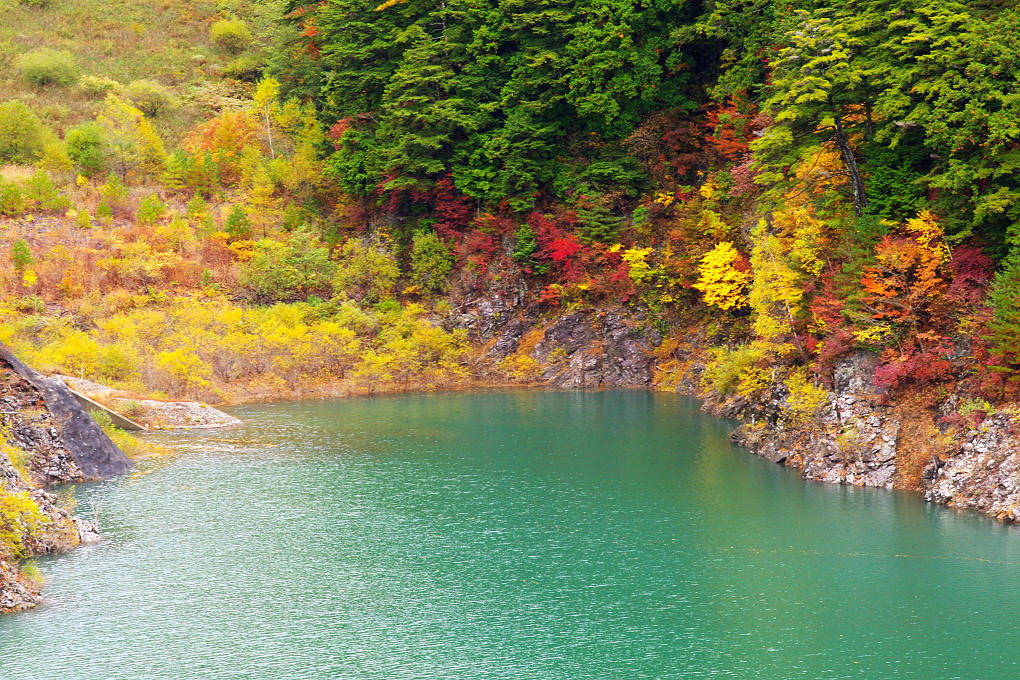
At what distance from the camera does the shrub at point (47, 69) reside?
5528 centimetres

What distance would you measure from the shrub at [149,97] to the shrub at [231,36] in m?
7.78

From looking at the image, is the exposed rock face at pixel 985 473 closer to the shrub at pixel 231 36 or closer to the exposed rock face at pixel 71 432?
the exposed rock face at pixel 71 432

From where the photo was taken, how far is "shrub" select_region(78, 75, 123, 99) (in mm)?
54344

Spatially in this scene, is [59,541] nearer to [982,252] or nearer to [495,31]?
[982,252]

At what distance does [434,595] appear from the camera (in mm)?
17734

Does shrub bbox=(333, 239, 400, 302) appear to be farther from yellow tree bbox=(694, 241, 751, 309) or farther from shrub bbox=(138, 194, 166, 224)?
yellow tree bbox=(694, 241, 751, 309)

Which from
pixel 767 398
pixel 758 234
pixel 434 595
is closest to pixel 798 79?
pixel 758 234

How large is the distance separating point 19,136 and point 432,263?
23.4 metres

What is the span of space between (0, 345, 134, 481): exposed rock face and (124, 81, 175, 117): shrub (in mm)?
33569

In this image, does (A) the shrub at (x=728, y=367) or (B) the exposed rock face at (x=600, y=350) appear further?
(B) the exposed rock face at (x=600, y=350)

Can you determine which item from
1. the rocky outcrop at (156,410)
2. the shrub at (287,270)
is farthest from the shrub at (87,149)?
the rocky outcrop at (156,410)

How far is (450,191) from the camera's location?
46.5m

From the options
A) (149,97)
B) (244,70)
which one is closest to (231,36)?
(244,70)

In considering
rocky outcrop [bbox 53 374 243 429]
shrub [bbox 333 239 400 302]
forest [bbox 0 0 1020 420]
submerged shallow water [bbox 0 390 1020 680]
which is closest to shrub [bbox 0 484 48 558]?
submerged shallow water [bbox 0 390 1020 680]
